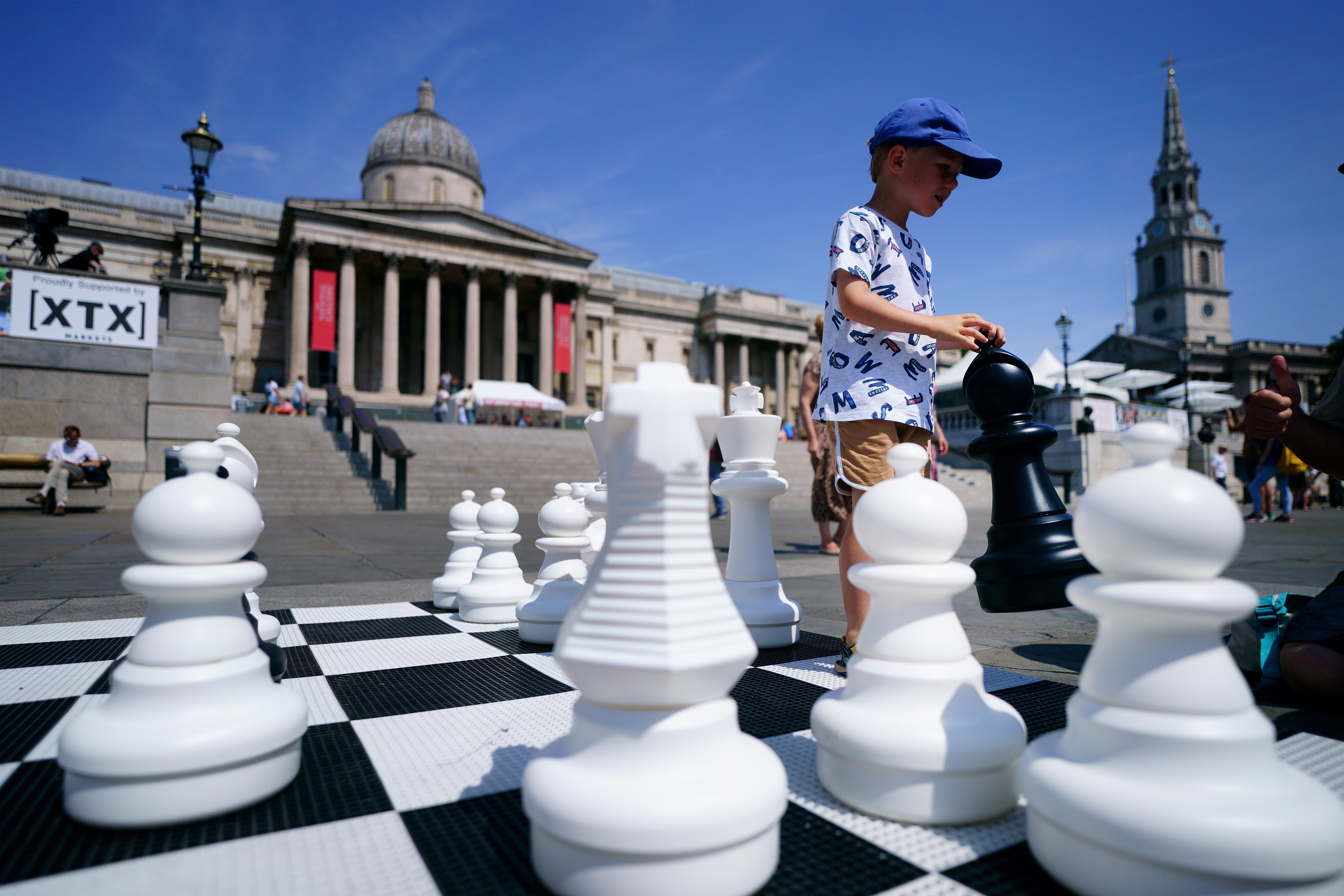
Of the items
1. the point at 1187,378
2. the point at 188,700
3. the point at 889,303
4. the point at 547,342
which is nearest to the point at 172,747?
the point at 188,700

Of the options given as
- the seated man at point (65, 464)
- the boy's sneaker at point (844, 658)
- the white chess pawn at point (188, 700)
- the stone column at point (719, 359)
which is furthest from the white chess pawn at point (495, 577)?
the stone column at point (719, 359)

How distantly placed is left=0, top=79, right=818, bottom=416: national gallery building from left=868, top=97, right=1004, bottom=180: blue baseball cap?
2851 cm

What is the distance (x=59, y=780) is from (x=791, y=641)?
186 cm

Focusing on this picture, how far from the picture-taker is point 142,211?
3216 centimetres

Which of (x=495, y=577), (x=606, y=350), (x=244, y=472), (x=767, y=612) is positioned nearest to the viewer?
(x=244, y=472)

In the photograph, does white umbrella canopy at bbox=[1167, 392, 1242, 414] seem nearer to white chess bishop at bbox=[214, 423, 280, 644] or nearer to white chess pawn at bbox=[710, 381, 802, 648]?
white chess pawn at bbox=[710, 381, 802, 648]

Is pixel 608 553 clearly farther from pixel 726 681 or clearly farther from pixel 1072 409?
pixel 1072 409

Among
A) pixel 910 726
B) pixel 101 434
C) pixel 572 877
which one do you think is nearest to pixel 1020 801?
pixel 910 726

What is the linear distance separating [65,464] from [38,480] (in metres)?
0.92

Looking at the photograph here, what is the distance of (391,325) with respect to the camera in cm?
3108

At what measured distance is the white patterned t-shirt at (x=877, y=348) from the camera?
202 cm

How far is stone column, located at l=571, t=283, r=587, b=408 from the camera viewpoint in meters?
35.5

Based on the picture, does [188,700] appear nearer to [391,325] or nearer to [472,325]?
[391,325]

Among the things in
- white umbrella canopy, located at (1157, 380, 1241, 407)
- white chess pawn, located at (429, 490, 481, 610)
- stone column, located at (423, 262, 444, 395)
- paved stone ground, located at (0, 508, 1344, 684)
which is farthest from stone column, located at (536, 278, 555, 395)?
white chess pawn, located at (429, 490, 481, 610)
